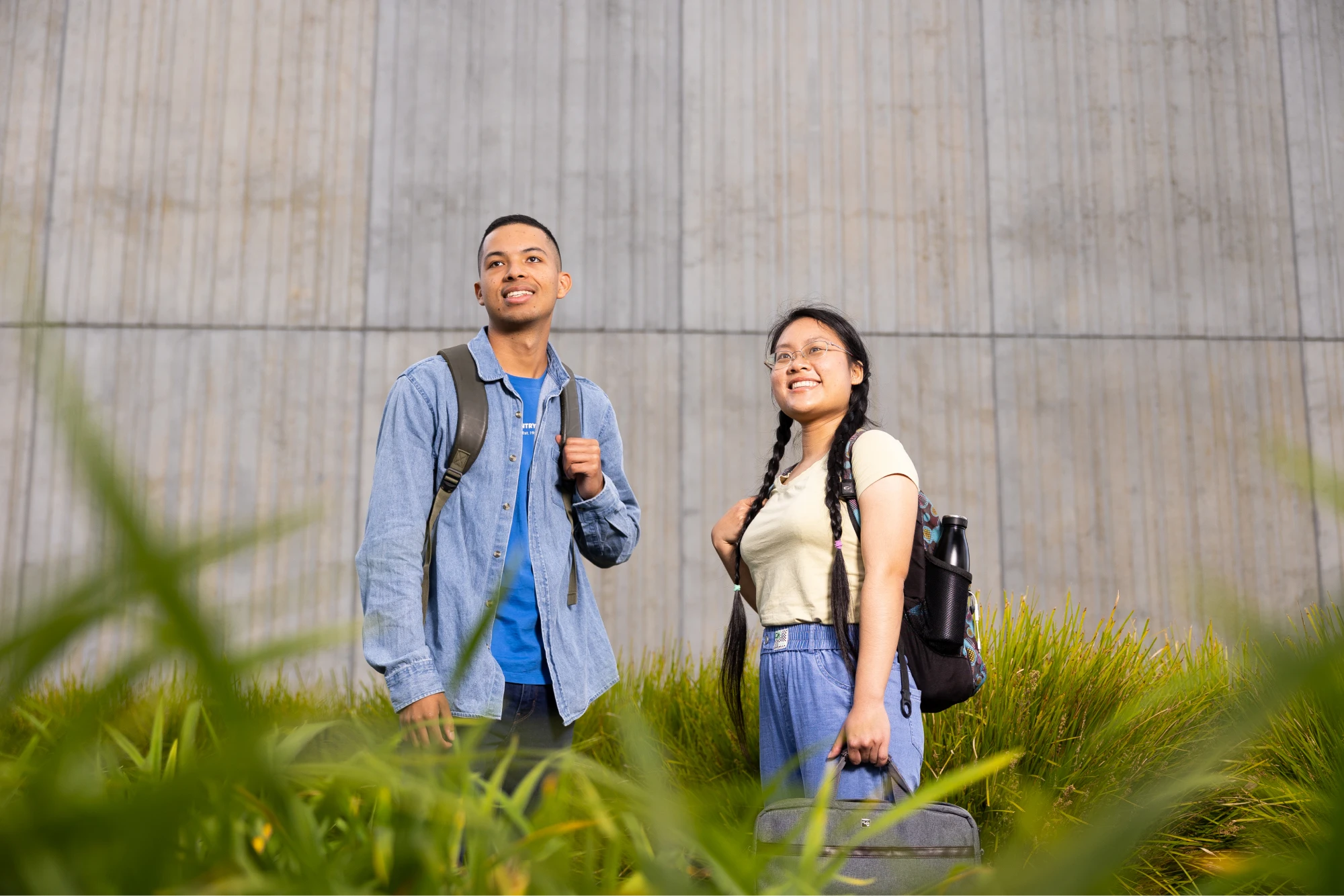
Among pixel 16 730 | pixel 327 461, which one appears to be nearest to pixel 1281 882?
pixel 16 730

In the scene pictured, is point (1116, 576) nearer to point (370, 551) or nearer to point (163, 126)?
point (370, 551)

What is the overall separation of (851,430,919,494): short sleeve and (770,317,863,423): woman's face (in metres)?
0.13

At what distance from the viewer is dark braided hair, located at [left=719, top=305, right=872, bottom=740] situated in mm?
1871

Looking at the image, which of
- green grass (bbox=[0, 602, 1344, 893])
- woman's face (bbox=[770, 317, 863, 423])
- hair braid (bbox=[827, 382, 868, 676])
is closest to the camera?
hair braid (bbox=[827, 382, 868, 676])

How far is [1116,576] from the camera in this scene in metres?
5.55

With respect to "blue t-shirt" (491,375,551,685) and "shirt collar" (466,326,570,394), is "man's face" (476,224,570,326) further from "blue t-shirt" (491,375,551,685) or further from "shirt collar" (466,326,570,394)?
"blue t-shirt" (491,375,551,685)

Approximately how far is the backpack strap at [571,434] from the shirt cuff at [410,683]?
1.17ft

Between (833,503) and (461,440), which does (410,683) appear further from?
(833,503)

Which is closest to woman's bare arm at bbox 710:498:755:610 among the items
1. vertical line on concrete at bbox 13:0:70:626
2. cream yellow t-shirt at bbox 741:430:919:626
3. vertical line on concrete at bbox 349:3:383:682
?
cream yellow t-shirt at bbox 741:430:919:626

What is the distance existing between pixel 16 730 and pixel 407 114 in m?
5.42

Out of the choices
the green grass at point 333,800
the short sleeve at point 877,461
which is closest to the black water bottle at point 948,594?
the short sleeve at point 877,461

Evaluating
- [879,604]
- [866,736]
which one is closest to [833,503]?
[879,604]

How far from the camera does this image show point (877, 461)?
1932 millimetres

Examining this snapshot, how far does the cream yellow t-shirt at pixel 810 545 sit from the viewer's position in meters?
1.90
